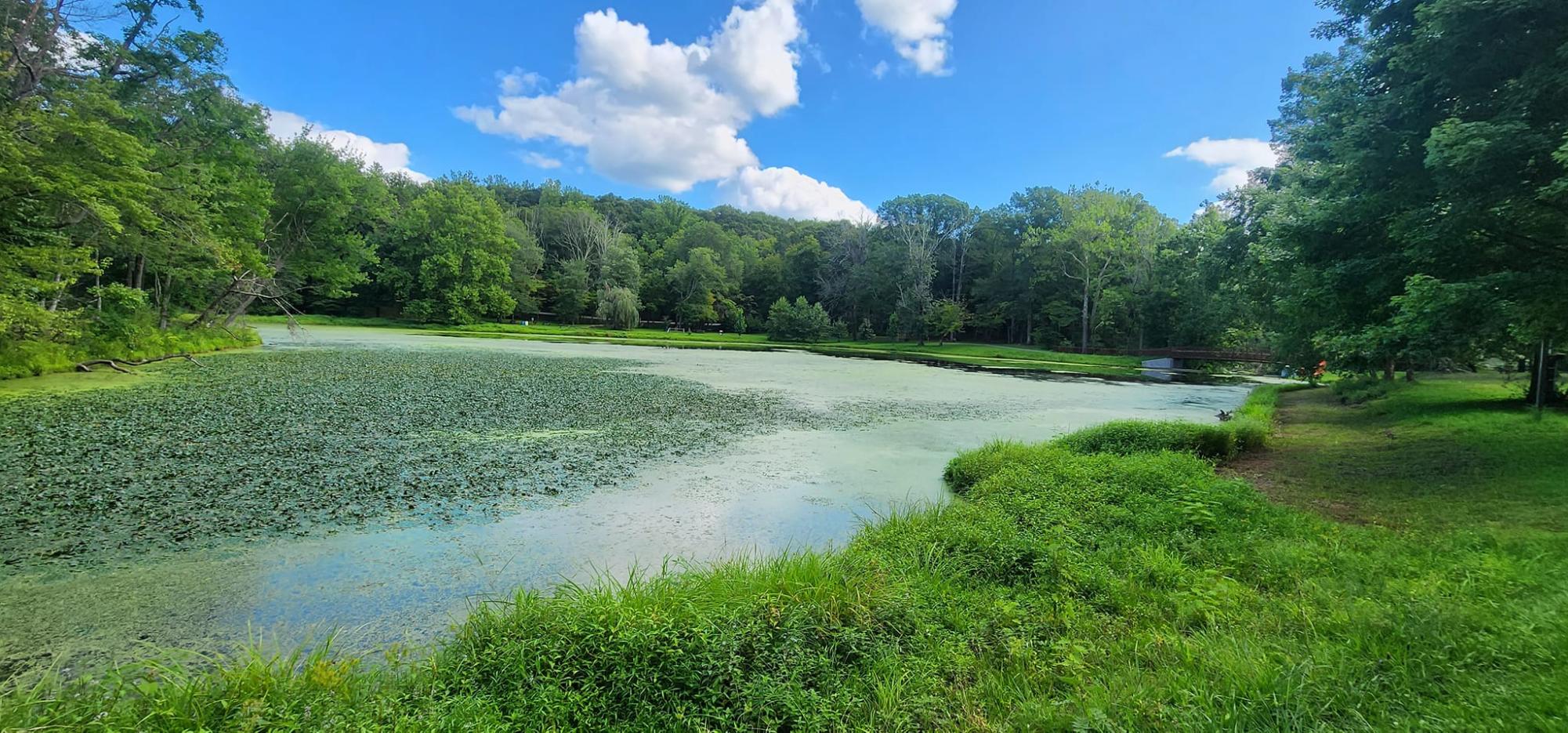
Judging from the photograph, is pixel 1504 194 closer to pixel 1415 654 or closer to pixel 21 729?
pixel 1415 654

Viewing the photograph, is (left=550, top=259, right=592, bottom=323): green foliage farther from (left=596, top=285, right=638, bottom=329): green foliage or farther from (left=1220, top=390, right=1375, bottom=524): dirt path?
(left=1220, top=390, right=1375, bottom=524): dirt path

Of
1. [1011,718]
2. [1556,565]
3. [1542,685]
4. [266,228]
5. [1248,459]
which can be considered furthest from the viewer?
[266,228]

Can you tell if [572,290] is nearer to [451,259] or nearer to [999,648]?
[451,259]

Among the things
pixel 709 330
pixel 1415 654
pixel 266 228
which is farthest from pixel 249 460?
pixel 709 330

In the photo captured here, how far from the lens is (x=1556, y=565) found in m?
4.23

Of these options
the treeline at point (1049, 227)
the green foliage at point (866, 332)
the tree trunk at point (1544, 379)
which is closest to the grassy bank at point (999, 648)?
the treeline at point (1049, 227)

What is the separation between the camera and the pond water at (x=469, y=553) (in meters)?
3.88

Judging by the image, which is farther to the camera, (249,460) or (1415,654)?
(249,460)

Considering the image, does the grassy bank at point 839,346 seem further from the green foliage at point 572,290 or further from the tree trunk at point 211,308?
the tree trunk at point 211,308

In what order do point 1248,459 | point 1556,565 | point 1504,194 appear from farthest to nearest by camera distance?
point 1248,459
point 1504,194
point 1556,565

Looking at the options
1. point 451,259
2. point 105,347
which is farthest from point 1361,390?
point 451,259

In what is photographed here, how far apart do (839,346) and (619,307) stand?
20593 mm

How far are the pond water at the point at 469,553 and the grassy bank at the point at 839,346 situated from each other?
1040 inches

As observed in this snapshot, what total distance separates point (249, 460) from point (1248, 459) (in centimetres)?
Result: 1503
